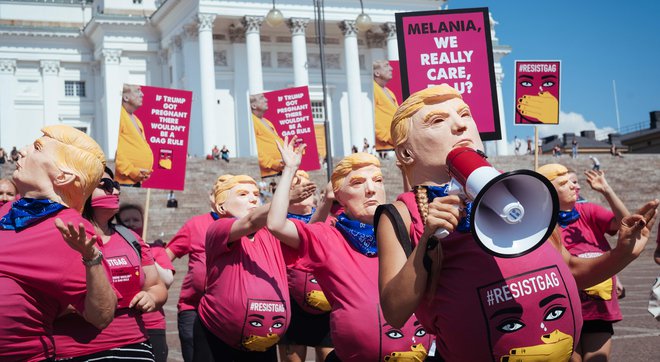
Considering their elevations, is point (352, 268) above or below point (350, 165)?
below

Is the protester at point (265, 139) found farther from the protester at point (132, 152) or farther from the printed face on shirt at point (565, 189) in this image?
the printed face on shirt at point (565, 189)

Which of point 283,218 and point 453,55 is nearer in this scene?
point 283,218

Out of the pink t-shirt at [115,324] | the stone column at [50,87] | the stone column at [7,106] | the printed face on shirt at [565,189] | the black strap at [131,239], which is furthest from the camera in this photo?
the stone column at [50,87]

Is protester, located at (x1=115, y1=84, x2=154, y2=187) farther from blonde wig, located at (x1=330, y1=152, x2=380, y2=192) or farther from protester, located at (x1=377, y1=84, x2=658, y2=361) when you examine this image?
protester, located at (x1=377, y1=84, x2=658, y2=361)

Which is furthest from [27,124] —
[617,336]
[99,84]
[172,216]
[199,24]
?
[617,336]

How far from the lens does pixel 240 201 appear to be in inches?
234

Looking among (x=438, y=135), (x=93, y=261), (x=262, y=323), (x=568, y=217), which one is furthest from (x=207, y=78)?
(x=438, y=135)

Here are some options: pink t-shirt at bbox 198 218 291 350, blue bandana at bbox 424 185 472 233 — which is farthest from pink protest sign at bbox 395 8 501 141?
blue bandana at bbox 424 185 472 233

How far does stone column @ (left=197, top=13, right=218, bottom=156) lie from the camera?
48.0 meters

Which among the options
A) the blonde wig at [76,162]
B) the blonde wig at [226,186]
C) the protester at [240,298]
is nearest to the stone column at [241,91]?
the blonde wig at [226,186]

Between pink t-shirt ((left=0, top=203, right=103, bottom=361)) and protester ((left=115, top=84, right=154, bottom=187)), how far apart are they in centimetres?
761

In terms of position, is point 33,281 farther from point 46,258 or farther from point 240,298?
point 240,298

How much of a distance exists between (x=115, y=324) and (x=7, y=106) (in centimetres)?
5448

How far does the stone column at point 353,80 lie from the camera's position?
169 ft
